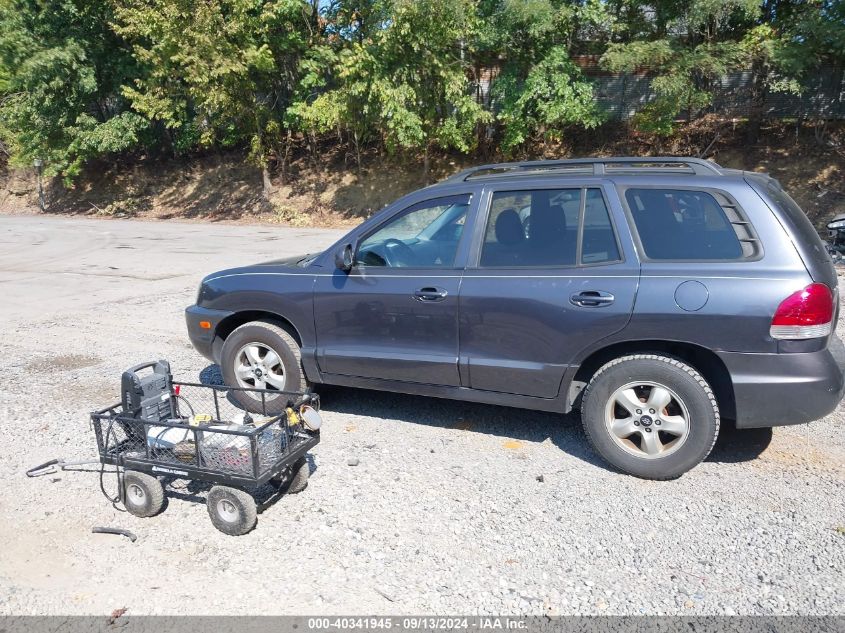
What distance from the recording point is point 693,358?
4.20m

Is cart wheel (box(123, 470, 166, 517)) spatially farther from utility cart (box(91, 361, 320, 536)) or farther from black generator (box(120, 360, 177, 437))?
black generator (box(120, 360, 177, 437))

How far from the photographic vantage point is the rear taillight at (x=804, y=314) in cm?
374

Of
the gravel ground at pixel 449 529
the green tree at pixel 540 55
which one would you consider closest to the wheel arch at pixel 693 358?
the gravel ground at pixel 449 529

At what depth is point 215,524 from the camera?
12.3ft

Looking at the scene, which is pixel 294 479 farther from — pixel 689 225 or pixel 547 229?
pixel 689 225

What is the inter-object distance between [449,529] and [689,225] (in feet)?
7.62

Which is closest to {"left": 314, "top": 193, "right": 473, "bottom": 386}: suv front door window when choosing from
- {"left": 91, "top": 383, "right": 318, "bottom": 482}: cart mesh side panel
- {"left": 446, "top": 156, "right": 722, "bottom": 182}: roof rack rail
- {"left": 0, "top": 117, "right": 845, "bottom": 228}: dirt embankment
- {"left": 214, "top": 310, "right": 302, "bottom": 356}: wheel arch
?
{"left": 214, "top": 310, "right": 302, "bottom": 356}: wheel arch

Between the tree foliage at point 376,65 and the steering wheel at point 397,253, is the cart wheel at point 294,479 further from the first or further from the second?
the tree foliage at point 376,65

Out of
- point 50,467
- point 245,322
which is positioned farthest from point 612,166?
point 50,467

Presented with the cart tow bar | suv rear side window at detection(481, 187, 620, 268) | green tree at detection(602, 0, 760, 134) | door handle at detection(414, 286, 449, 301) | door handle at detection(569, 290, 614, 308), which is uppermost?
green tree at detection(602, 0, 760, 134)

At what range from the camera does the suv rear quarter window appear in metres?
3.98

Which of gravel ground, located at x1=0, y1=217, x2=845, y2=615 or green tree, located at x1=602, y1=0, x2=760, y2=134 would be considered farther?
green tree, located at x1=602, y1=0, x2=760, y2=134

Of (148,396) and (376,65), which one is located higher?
(376,65)

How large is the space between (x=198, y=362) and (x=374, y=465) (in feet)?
10.5
